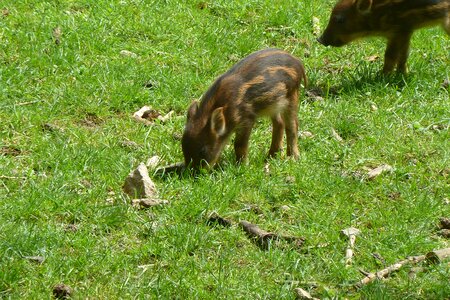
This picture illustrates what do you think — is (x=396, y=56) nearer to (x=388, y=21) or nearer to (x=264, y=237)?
(x=388, y=21)

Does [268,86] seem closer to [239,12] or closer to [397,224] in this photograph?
[397,224]

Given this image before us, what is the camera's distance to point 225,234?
770 cm

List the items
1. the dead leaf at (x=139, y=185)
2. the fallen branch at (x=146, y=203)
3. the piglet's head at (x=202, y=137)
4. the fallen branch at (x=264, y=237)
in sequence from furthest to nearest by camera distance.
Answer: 1. the piglet's head at (x=202, y=137)
2. the dead leaf at (x=139, y=185)
3. the fallen branch at (x=146, y=203)
4. the fallen branch at (x=264, y=237)

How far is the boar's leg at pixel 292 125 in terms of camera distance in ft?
30.7

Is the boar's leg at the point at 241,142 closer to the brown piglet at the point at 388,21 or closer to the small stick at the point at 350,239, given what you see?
the small stick at the point at 350,239

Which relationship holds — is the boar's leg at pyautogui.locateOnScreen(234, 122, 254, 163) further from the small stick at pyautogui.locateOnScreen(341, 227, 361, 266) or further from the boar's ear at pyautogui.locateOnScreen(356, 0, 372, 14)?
the boar's ear at pyautogui.locateOnScreen(356, 0, 372, 14)

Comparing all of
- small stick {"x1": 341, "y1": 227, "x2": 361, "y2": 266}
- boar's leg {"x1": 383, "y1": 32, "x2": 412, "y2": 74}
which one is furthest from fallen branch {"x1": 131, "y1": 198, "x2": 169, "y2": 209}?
boar's leg {"x1": 383, "y1": 32, "x2": 412, "y2": 74}

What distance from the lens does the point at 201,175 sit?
8594 mm

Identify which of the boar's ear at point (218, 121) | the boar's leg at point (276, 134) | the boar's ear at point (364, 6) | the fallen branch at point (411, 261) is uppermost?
the boar's ear at point (364, 6)

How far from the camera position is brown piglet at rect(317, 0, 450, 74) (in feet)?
36.5

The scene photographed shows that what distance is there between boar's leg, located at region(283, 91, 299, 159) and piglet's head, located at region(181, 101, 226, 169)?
71 centimetres

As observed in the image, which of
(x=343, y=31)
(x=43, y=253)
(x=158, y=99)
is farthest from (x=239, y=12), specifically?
(x=43, y=253)

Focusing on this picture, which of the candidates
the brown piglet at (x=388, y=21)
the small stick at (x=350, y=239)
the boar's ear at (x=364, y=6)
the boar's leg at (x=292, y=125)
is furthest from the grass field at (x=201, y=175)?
the boar's ear at (x=364, y=6)

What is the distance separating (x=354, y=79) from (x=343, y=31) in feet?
3.05
